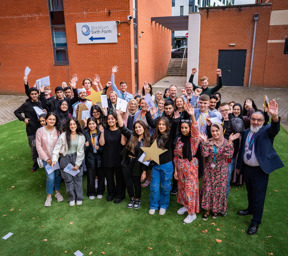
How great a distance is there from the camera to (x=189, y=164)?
398 cm

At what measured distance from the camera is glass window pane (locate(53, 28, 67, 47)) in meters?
13.1

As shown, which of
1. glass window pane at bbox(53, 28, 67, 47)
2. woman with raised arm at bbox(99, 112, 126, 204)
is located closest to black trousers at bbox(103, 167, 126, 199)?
woman with raised arm at bbox(99, 112, 126, 204)

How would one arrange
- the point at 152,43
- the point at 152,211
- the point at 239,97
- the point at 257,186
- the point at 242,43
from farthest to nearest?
the point at 152,43
the point at 242,43
the point at 239,97
the point at 152,211
the point at 257,186

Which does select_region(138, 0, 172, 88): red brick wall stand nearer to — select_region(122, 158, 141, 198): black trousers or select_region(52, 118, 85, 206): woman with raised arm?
select_region(52, 118, 85, 206): woman with raised arm

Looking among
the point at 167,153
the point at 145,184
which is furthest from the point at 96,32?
the point at 167,153

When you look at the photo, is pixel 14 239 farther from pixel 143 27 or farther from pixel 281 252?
pixel 143 27

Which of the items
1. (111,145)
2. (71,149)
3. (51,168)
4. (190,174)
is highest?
(111,145)

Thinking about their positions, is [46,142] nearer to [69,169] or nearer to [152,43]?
[69,169]

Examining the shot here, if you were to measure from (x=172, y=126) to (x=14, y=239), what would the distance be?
128 inches

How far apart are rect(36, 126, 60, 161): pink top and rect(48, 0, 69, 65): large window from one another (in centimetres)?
1000

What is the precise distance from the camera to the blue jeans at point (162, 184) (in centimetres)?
412

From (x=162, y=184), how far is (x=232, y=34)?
1461 centimetres

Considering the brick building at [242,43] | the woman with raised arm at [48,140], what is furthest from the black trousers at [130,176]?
the brick building at [242,43]

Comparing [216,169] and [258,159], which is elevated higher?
[258,159]
